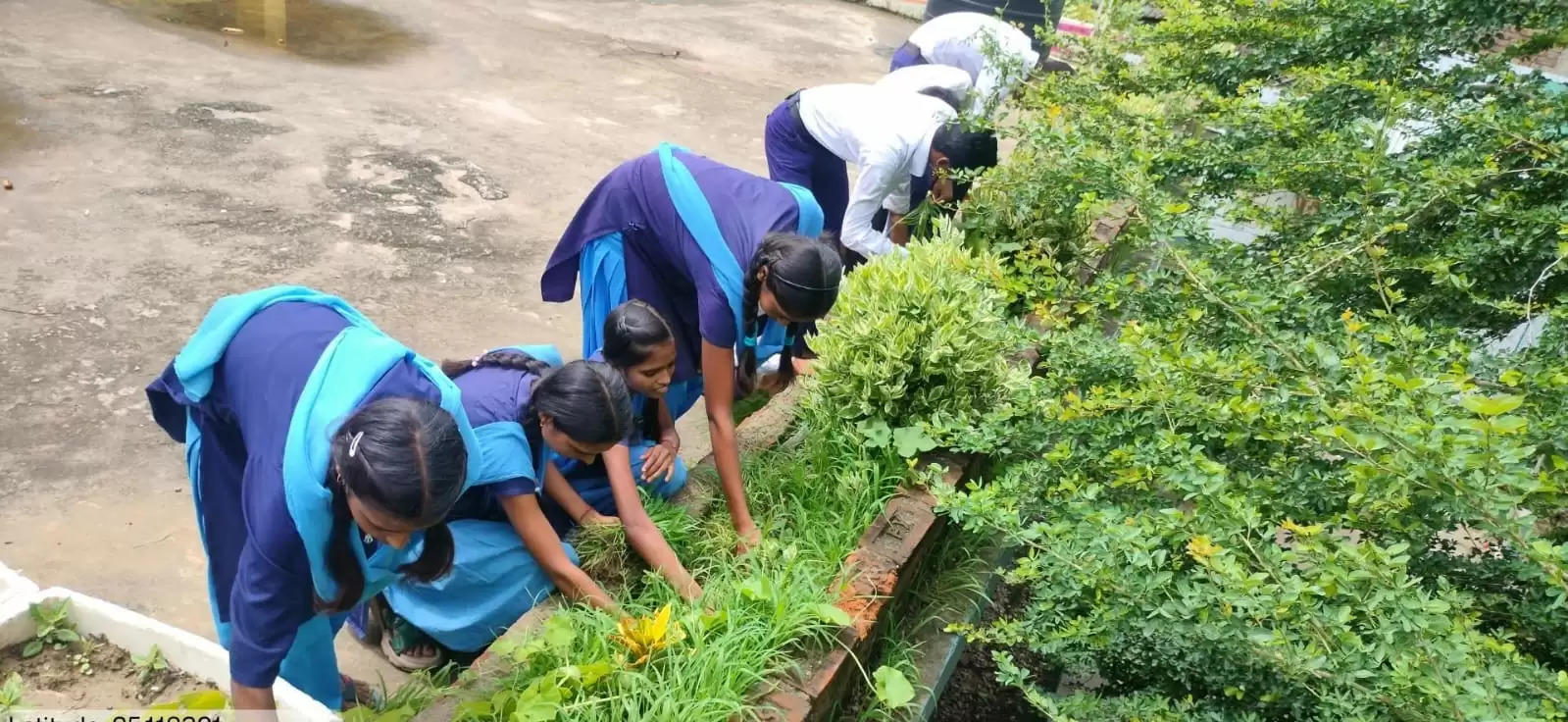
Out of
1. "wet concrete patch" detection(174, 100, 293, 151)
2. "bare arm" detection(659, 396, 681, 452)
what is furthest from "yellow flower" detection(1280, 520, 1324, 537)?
"wet concrete patch" detection(174, 100, 293, 151)

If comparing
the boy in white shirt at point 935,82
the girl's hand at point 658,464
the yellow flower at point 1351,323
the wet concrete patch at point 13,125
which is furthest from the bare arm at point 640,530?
the wet concrete patch at point 13,125

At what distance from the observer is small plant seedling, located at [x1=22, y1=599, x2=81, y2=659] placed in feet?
6.57

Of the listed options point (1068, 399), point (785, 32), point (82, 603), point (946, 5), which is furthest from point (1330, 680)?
point (785, 32)

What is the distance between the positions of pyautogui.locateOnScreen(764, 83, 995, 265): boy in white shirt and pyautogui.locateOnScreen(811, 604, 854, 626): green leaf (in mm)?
1900

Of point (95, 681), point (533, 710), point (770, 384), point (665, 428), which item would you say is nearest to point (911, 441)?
point (665, 428)

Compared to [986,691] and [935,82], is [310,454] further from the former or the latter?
[935,82]

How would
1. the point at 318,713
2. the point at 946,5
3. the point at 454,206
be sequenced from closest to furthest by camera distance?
the point at 318,713 < the point at 454,206 < the point at 946,5

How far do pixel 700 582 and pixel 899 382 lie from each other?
0.75m

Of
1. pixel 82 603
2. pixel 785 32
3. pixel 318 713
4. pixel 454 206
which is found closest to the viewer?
pixel 318 713

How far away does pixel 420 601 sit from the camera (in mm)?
2428

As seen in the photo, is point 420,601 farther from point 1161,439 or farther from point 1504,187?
point 1504,187

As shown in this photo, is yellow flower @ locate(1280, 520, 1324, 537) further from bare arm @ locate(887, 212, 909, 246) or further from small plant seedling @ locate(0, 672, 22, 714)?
bare arm @ locate(887, 212, 909, 246)

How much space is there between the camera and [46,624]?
6.59 feet

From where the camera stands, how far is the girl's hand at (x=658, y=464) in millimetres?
2732
